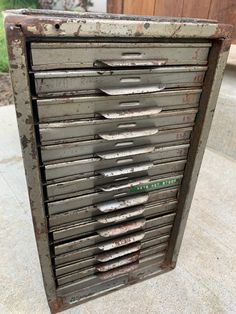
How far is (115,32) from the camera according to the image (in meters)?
0.57

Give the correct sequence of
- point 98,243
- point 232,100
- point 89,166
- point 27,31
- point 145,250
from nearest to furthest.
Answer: point 27,31 → point 89,166 → point 98,243 → point 145,250 → point 232,100

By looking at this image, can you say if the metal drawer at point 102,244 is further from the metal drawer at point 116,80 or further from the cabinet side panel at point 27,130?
the metal drawer at point 116,80

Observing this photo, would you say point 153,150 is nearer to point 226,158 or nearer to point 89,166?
point 89,166

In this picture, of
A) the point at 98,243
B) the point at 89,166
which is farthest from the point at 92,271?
the point at 89,166

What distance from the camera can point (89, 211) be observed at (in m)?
0.82

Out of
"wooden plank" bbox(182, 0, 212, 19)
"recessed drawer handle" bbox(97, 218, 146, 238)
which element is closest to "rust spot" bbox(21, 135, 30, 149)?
"recessed drawer handle" bbox(97, 218, 146, 238)

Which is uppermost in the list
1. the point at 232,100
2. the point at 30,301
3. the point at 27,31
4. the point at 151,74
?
the point at 27,31

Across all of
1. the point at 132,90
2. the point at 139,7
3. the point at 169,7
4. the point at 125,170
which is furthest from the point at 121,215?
the point at 139,7

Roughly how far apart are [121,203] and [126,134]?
8.9 inches

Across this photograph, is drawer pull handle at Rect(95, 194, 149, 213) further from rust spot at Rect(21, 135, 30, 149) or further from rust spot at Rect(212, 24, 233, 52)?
rust spot at Rect(212, 24, 233, 52)

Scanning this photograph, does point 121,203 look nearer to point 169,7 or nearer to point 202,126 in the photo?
point 202,126

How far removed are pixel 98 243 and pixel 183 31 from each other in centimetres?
65

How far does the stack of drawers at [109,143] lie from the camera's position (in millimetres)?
609

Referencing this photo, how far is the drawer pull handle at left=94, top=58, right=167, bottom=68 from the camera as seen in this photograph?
0.61 meters
